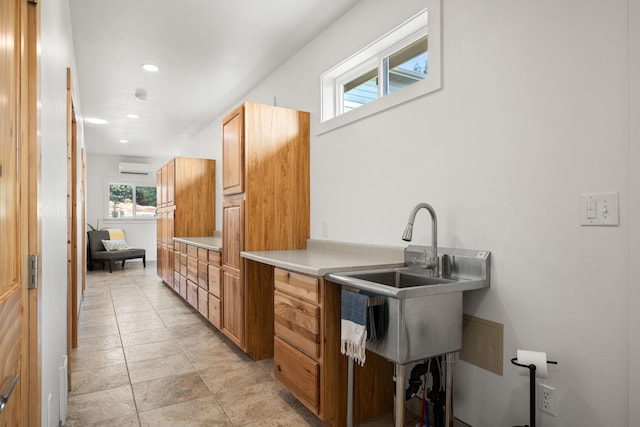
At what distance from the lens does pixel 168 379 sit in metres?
2.67

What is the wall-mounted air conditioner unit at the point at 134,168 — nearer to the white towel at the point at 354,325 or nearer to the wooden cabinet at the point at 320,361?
the wooden cabinet at the point at 320,361

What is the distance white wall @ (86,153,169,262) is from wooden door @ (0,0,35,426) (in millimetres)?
9050

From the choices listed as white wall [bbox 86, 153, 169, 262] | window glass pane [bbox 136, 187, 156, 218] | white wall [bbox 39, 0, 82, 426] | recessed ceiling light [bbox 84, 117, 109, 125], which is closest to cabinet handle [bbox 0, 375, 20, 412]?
white wall [bbox 39, 0, 82, 426]

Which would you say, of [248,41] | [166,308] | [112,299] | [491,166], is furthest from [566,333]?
[112,299]

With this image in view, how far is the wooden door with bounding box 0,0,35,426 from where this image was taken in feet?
2.98

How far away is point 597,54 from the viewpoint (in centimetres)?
147

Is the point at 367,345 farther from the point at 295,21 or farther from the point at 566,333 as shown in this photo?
the point at 295,21

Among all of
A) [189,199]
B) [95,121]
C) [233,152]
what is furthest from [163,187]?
[233,152]

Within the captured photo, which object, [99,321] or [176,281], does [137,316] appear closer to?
[99,321]

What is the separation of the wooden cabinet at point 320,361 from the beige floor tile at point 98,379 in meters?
1.19

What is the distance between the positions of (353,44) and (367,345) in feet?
7.05

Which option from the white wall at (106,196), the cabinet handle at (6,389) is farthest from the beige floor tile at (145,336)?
the white wall at (106,196)

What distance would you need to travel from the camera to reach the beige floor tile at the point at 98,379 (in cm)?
253

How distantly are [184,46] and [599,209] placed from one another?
10.9ft
